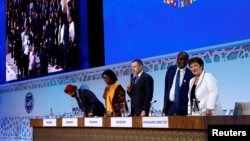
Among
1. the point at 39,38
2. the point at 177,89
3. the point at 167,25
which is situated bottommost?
the point at 177,89

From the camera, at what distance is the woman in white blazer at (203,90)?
3.49 meters

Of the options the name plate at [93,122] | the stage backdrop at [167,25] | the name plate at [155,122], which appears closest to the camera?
the name plate at [155,122]

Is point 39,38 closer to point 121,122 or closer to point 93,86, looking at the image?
point 93,86

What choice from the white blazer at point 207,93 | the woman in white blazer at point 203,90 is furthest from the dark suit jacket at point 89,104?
the white blazer at point 207,93

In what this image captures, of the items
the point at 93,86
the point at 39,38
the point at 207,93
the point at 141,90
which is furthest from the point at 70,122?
the point at 39,38

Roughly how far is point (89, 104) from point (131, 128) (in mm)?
1896

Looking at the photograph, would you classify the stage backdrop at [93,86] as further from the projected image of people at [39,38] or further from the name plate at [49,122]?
the name plate at [49,122]

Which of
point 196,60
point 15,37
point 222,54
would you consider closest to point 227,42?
point 222,54

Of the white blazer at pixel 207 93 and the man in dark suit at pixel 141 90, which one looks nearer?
the white blazer at pixel 207 93

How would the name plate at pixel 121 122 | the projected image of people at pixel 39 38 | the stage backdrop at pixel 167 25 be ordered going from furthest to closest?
the projected image of people at pixel 39 38 → the stage backdrop at pixel 167 25 → the name plate at pixel 121 122

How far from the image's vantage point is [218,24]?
4535 millimetres

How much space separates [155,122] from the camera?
121 inches

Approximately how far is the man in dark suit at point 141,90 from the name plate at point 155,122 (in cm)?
100

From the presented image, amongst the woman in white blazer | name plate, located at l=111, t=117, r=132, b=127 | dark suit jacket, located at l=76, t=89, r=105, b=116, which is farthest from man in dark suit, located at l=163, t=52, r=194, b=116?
dark suit jacket, located at l=76, t=89, r=105, b=116
